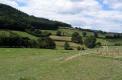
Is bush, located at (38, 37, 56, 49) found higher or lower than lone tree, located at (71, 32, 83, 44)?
lower

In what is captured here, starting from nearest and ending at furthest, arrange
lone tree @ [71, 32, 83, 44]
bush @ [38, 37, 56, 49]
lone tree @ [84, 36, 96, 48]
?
1. bush @ [38, 37, 56, 49]
2. lone tree @ [84, 36, 96, 48]
3. lone tree @ [71, 32, 83, 44]

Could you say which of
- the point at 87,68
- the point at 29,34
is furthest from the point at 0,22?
the point at 87,68

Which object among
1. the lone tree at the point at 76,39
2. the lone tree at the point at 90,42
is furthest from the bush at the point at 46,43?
the lone tree at the point at 76,39

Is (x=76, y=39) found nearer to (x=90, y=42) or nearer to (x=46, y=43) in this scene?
(x=90, y=42)

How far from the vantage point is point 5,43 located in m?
110

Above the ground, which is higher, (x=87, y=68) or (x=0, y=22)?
(x=0, y=22)

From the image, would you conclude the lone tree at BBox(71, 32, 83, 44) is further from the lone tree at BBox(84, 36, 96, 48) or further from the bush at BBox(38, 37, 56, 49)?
the bush at BBox(38, 37, 56, 49)

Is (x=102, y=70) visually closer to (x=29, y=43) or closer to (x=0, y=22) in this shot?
(x=29, y=43)

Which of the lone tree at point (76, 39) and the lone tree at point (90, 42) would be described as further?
the lone tree at point (76, 39)

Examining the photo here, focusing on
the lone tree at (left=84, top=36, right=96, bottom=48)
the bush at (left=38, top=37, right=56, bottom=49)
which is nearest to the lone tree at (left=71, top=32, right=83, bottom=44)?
the lone tree at (left=84, top=36, right=96, bottom=48)

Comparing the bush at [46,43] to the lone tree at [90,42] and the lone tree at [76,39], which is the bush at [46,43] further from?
the lone tree at [76,39]

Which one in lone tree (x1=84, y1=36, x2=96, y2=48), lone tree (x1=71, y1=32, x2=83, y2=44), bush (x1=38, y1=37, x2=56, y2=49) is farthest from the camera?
lone tree (x1=71, y1=32, x2=83, y2=44)

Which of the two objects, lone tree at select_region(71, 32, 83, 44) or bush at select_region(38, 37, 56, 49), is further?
lone tree at select_region(71, 32, 83, 44)

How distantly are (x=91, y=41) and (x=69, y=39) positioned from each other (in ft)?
62.4
